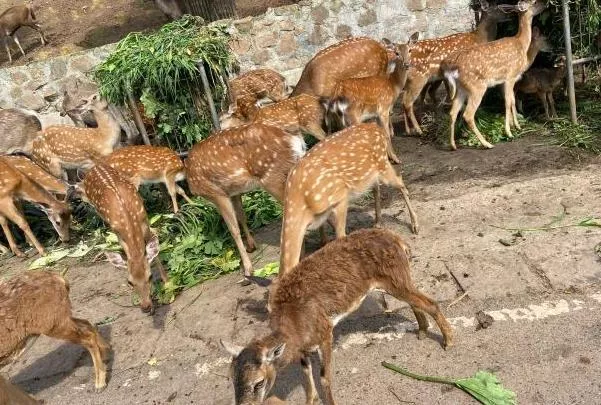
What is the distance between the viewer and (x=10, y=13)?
13992 millimetres

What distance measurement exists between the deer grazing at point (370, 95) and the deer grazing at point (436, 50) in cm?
56

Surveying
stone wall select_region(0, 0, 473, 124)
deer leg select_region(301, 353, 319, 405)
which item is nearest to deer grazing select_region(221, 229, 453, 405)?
deer leg select_region(301, 353, 319, 405)

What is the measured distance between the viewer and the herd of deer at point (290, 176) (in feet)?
12.6

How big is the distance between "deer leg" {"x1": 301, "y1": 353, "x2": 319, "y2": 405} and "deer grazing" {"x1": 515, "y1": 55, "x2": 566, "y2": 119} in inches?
219

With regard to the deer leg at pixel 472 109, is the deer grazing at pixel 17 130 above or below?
above

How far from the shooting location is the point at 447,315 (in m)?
4.35

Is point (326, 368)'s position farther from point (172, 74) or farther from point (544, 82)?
point (544, 82)

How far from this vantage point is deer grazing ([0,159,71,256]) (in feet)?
24.3

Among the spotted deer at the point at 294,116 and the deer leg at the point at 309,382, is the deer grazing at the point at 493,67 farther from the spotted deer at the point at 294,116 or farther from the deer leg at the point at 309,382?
the deer leg at the point at 309,382

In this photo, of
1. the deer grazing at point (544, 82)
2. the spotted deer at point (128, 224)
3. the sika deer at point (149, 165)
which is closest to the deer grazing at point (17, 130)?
the sika deer at point (149, 165)

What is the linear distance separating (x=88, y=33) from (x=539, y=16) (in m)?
11.8

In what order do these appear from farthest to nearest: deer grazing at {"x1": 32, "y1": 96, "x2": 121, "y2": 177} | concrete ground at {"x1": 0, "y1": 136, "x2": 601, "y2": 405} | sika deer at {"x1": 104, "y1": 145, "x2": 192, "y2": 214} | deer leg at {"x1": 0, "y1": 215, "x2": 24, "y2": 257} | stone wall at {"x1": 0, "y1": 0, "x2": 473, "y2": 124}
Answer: stone wall at {"x1": 0, "y1": 0, "x2": 473, "y2": 124} < deer grazing at {"x1": 32, "y1": 96, "x2": 121, "y2": 177} < deer leg at {"x1": 0, "y1": 215, "x2": 24, "y2": 257} < sika deer at {"x1": 104, "y1": 145, "x2": 192, "y2": 214} < concrete ground at {"x1": 0, "y1": 136, "x2": 601, "y2": 405}

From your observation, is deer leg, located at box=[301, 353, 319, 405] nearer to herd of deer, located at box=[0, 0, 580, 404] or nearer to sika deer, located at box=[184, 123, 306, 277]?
herd of deer, located at box=[0, 0, 580, 404]

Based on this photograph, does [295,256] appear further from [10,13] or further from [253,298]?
[10,13]
